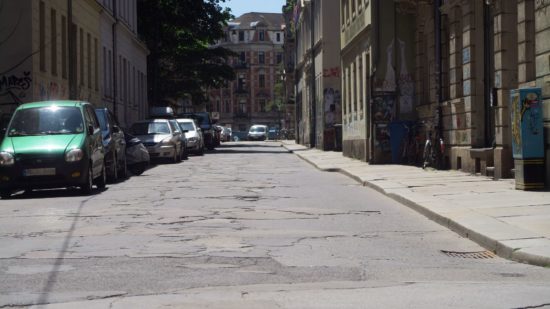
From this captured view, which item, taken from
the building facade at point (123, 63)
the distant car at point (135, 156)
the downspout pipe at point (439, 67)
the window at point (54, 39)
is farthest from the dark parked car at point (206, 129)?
the downspout pipe at point (439, 67)

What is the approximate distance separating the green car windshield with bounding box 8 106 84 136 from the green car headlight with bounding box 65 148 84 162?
771 mm

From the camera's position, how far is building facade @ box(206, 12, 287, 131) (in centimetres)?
13162

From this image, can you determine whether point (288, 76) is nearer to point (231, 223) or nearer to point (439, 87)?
point (439, 87)

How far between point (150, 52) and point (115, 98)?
14166mm

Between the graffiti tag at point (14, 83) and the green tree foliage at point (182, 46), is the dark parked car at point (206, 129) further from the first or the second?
the graffiti tag at point (14, 83)

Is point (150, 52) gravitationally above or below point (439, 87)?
above

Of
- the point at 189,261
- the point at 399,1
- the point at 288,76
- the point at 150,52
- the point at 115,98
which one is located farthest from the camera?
the point at 288,76

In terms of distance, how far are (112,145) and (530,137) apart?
31.7 ft

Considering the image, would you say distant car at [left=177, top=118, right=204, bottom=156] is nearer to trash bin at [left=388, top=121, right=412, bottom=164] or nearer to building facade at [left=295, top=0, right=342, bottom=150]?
building facade at [left=295, top=0, right=342, bottom=150]

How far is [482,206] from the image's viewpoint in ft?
42.6

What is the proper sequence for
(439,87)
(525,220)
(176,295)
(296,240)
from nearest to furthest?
(176,295)
(296,240)
(525,220)
(439,87)

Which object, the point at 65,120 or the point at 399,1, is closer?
the point at 65,120

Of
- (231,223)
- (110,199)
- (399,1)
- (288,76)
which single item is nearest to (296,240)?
(231,223)

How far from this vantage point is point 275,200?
50.6 feet
